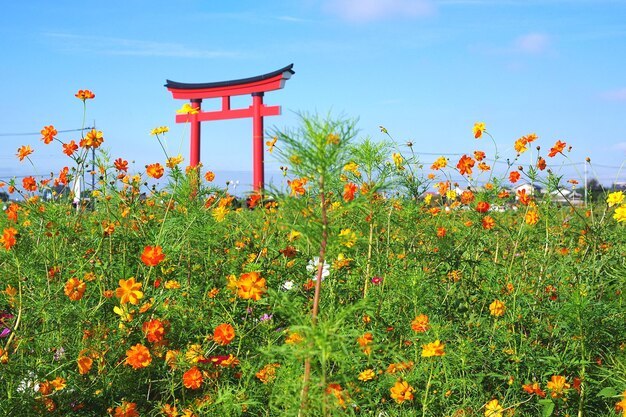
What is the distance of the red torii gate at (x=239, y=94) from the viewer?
51.1ft

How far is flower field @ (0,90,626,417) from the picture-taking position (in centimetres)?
219

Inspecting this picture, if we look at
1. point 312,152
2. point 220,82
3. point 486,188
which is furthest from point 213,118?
point 312,152

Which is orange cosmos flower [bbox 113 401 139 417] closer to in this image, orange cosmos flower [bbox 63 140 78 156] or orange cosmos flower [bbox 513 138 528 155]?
orange cosmos flower [bbox 63 140 78 156]

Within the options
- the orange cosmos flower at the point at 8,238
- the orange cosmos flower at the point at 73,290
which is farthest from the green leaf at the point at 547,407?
the orange cosmos flower at the point at 8,238

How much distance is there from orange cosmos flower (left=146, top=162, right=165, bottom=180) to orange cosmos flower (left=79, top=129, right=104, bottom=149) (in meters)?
0.29

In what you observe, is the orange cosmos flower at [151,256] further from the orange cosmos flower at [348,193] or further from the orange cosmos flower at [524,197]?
the orange cosmos flower at [524,197]

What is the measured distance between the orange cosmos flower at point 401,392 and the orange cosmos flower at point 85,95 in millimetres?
2287

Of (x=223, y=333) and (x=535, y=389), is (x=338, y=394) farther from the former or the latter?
(x=535, y=389)

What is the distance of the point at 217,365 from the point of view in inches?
92.8

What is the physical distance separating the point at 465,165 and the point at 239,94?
531 inches

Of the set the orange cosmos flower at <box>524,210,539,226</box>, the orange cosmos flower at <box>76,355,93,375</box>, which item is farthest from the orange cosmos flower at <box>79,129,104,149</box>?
the orange cosmos flower at <box>524,210,539,226</box>

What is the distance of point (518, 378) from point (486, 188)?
1.15 meters

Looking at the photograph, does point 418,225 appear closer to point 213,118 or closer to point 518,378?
point 518,378

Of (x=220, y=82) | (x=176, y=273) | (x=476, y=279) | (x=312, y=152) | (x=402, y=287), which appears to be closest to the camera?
(x=312, y=152)
